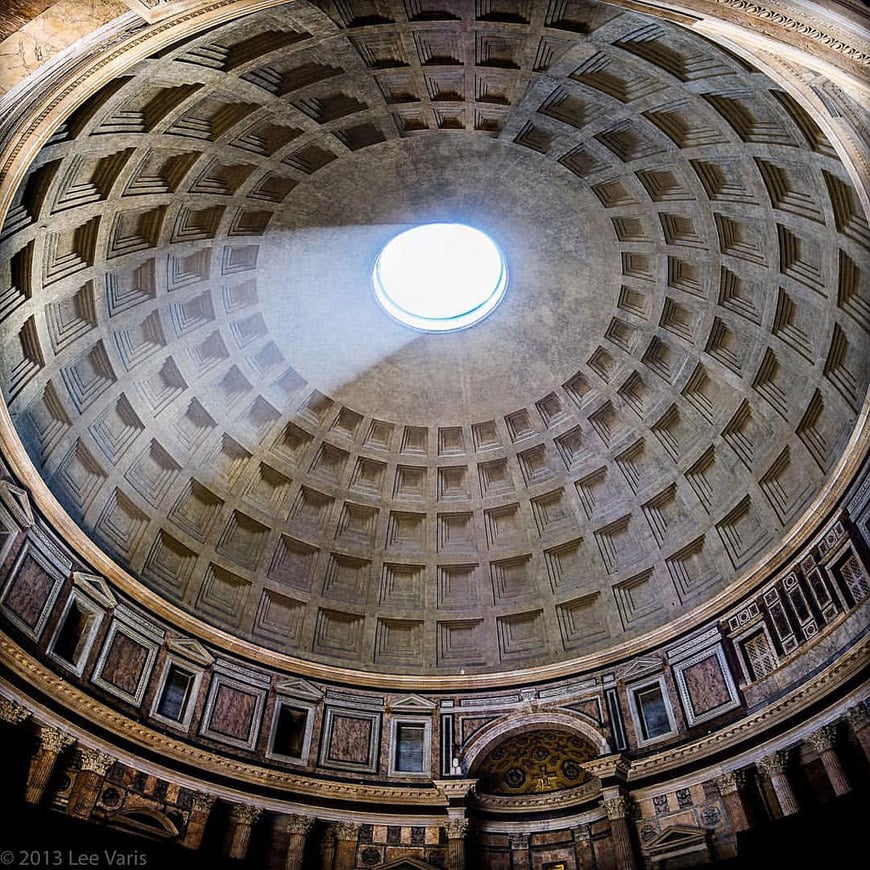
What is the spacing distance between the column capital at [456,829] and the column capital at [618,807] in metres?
3.82

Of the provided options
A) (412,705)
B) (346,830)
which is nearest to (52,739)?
(346,830)

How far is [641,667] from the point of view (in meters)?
22.8

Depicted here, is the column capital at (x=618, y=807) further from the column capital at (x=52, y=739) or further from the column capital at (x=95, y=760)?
the column capital at (x=52, y=739)

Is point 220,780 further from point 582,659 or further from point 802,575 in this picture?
point 802,575

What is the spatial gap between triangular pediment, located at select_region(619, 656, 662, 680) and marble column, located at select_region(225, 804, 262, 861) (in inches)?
424

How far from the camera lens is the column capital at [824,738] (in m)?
17.1

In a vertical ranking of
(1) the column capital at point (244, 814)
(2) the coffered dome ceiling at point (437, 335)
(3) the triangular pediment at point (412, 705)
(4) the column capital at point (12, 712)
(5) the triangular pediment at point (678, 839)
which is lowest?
(5) the triangular pediment at point (678, 839)

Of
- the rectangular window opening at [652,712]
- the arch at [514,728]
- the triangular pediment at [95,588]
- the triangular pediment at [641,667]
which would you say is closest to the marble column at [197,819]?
the triangular pediment at [95,588]

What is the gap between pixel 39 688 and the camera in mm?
17844

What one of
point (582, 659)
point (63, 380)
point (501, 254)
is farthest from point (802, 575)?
point (63, 380)

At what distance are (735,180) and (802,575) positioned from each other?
400 inches

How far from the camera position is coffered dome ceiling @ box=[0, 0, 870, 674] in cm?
1791

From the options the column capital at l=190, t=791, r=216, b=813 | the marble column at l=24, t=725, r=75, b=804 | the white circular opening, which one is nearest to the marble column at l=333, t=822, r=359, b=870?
the column capital at l=190, t=791, r=216, b=813

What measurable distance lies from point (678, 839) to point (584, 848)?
2.96 metres
